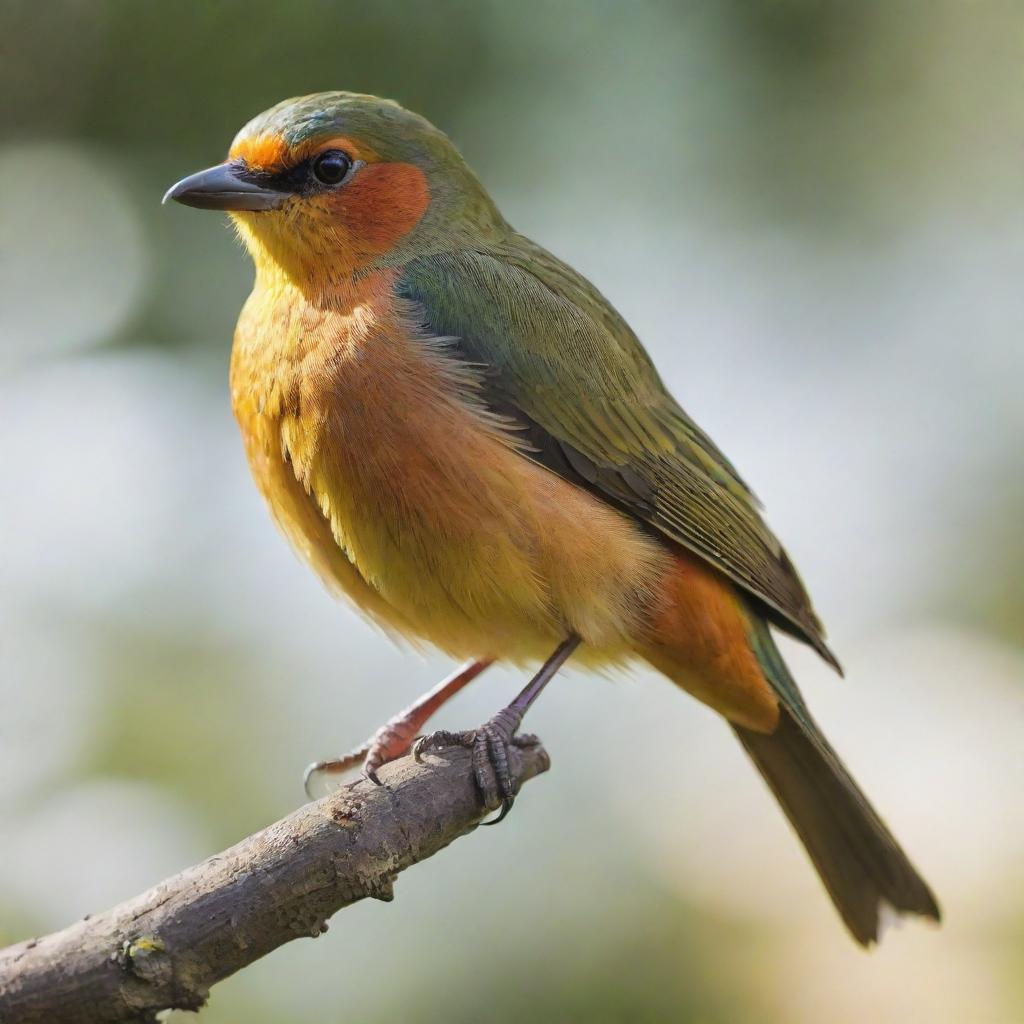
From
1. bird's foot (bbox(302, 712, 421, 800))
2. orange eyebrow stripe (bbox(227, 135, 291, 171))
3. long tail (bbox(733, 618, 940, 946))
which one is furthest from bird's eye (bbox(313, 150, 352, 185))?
long tail (bbox(733, 618, 940, 946))

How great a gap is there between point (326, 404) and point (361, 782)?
1139mm

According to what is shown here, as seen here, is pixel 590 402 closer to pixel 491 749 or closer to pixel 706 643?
pixel 706 643

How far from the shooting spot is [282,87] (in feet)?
18.3

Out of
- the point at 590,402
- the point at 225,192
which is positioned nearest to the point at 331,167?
the point at 225,192

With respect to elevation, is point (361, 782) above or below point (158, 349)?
below

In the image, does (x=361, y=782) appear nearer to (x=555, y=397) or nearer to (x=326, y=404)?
(x=326, y=404)

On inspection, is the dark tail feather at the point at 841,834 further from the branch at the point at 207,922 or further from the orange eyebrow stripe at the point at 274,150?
the orange eyebrow stripe at the point at 274,150

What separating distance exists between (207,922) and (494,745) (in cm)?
101

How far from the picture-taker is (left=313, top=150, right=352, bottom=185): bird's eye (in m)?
4.26

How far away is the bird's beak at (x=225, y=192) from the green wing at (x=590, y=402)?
497 mm

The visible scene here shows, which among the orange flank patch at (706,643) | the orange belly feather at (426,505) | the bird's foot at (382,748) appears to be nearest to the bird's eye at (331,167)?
the orange belly feather at (426,505)

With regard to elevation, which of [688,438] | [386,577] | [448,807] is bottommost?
[448,807]

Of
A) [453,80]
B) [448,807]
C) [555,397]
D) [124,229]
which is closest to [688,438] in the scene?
[555,397]

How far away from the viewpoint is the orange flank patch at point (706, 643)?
4.28 m
